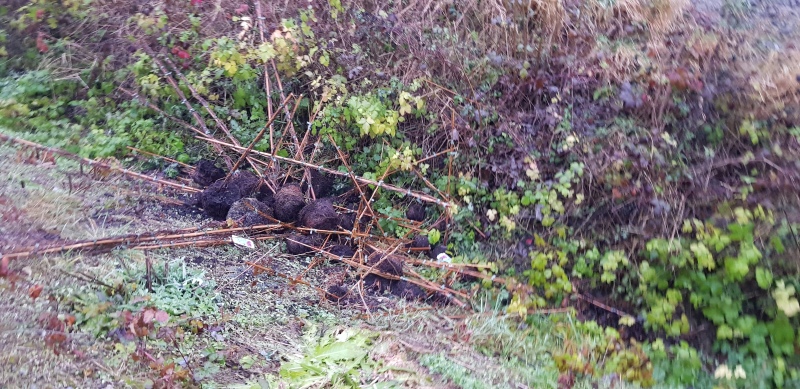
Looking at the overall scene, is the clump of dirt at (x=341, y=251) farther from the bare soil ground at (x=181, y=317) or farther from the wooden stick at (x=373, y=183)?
the wooden stick at (x=373, y=183)

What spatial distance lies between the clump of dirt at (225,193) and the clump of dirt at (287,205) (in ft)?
1.20

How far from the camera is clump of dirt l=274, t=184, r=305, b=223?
466 centimetres

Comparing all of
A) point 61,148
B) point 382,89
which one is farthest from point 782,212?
point 61,148

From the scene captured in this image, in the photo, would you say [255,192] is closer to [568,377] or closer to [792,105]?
[568,377]

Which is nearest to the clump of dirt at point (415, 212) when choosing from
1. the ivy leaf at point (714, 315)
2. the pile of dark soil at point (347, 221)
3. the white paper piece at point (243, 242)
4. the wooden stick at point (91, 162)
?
the pile of dark soil at point (347, 221)

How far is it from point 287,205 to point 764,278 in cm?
354

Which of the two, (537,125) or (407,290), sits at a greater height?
(537,125)

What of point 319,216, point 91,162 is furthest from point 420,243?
point 91,162

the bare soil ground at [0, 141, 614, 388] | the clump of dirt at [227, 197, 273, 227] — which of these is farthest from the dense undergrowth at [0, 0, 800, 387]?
the clump of dirt at [227, 197, 273, 227]

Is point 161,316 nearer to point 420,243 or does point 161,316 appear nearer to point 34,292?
point 34,292

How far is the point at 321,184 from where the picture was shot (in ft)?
16.8

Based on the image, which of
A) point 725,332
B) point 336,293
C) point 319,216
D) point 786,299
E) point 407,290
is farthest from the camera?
point 319,216

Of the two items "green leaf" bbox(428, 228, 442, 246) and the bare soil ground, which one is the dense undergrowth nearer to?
"green leaf" bbox(428, 228, 442, 246)

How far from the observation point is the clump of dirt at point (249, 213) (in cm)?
457
